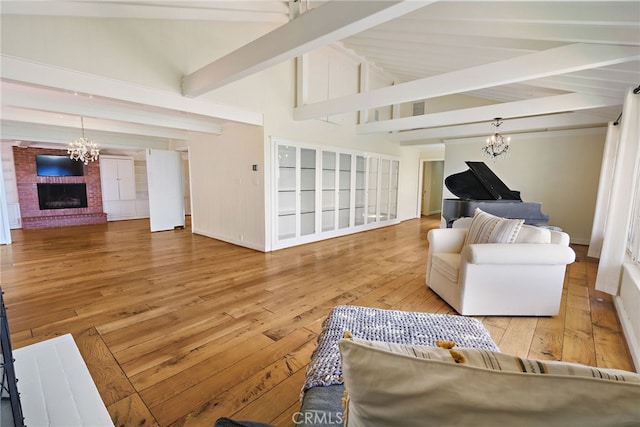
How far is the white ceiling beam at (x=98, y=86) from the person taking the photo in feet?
8.27

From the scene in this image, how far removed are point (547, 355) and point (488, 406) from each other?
219 centimetres

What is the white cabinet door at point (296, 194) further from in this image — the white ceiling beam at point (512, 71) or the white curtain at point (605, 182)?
the white curtain at point (605, 182)

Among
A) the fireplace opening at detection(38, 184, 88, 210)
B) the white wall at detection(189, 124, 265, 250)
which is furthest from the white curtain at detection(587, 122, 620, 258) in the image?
the fireplace opening at detection(38, 184, 88, 210)

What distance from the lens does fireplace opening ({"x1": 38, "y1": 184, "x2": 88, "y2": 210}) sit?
23.7 feet

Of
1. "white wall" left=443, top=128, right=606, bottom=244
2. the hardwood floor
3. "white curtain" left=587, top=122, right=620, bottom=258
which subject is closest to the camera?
the hardwood floor

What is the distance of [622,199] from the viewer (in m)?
3.03

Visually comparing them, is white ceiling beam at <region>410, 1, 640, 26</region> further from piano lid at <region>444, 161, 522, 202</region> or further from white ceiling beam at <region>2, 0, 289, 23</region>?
piano lid at <region>444, 161, 522, 202</region>

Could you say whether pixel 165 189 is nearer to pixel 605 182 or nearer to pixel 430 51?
pixel 430 51

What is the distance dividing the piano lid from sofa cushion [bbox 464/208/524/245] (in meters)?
2.49

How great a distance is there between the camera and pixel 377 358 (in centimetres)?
55

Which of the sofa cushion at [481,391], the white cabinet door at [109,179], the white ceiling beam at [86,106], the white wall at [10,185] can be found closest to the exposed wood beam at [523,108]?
the white ceiling beam at [86,106]

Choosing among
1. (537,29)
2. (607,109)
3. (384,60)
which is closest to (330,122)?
(384,60)

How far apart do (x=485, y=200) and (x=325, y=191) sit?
9.95 feet

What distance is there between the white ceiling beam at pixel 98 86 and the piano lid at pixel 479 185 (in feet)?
14.5
